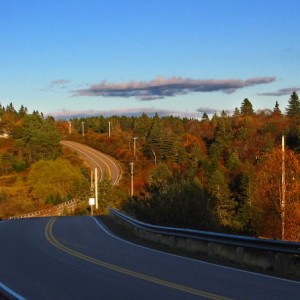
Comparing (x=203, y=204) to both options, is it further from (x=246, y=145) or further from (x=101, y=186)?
(x=246, y=145)

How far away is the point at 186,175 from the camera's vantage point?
92312 mm

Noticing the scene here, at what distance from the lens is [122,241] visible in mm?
21062

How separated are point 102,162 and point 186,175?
152 ft

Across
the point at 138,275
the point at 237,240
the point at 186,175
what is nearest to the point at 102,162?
the point at 186,175

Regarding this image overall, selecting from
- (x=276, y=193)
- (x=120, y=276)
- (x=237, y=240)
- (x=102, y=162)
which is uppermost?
(x=237, y=240)

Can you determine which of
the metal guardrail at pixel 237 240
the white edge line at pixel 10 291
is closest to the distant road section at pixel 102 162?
the metal guardrail at pixel 237 240

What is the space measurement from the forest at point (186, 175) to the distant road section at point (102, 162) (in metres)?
2.33

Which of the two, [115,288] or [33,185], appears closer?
[115,288]

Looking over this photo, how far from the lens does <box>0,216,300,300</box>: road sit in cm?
1042

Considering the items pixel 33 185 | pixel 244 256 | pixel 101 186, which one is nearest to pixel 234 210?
pixel 101 186

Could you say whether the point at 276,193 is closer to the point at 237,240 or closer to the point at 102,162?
the point at 237,240

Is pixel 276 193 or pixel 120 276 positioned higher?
pixel 120 276

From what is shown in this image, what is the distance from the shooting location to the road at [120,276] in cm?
1042

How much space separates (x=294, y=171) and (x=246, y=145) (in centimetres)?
9558
